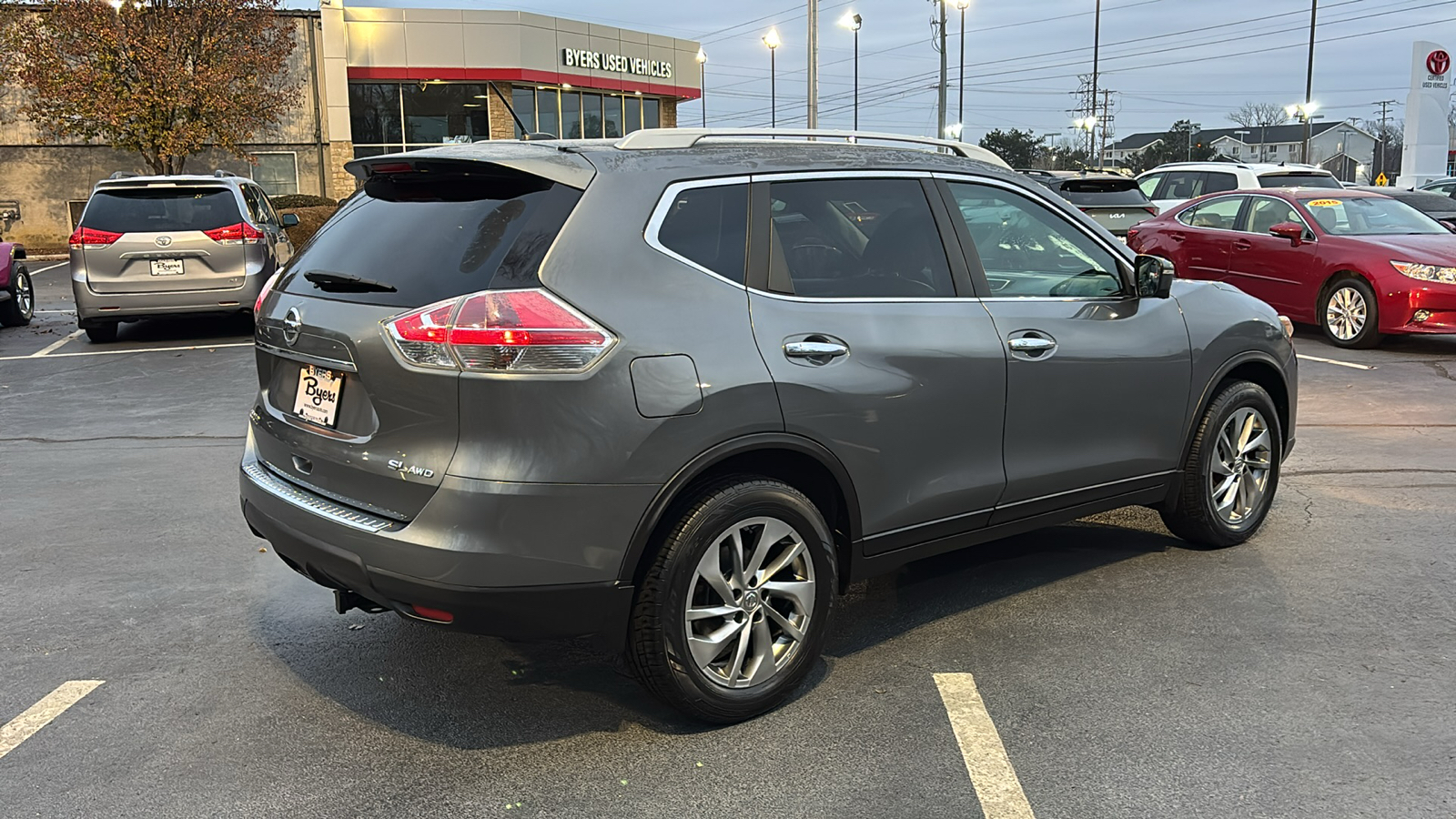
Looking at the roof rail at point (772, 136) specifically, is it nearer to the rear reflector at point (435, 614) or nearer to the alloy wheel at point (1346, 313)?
the rear reflector at point (435, 614)

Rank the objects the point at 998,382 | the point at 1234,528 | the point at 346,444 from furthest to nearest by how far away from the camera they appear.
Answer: the point at 1234,528
the point at 998,382
the point at 346,444

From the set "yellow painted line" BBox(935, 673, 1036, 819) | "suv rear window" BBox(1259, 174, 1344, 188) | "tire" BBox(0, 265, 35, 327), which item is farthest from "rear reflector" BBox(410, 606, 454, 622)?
Result: "suv rear window" BBox(1259, 174, 1344, 188)

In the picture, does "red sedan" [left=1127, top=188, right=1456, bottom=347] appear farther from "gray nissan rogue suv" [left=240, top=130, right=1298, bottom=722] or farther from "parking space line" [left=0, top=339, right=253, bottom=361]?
"parking space line" [left=0, top=339, right=253, bottom=361]

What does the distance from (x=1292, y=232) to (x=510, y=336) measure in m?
11.4

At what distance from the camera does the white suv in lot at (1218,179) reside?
17.3 meters

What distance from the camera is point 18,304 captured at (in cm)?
1447

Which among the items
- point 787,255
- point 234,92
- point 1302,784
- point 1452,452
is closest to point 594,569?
point 787,255

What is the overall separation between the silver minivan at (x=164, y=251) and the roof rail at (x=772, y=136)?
9.10m

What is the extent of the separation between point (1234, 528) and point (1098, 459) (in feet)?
3.66

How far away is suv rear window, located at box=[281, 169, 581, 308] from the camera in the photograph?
3.42 meters

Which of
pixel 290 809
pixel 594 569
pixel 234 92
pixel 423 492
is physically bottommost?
pixel 290 809

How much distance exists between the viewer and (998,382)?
14.1 feet

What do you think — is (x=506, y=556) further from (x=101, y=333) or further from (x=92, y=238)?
(x=101, y=333)

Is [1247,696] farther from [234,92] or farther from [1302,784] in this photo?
[234,92]
